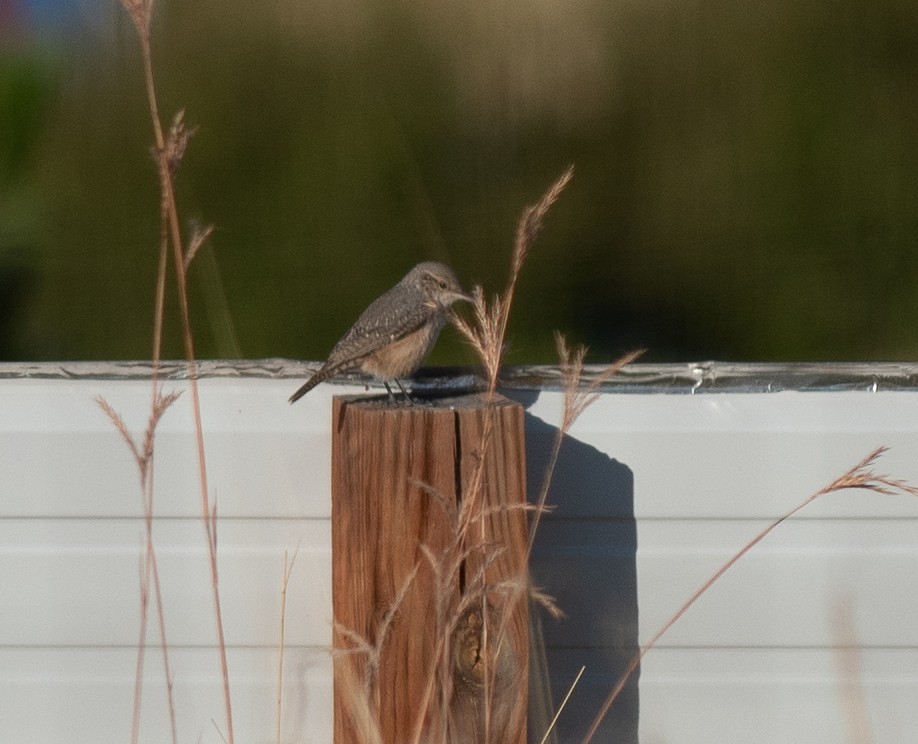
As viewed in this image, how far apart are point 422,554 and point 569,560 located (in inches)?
14.1

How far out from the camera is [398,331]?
2.27 m

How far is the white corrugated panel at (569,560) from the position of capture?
1881mm

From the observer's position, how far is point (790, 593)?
189 cm

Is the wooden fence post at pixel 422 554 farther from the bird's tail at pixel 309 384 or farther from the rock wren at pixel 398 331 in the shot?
the rock wren at pixel 398 331

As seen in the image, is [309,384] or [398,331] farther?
[398,331]

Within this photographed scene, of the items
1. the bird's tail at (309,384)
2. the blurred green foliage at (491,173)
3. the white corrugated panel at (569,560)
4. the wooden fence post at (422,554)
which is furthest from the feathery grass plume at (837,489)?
the blurred green foliage at (491,173)

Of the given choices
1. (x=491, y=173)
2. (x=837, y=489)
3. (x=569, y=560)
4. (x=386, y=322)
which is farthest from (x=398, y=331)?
(x=491, y=173)

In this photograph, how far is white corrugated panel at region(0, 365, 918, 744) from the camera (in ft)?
6.17

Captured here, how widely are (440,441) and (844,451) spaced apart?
29.2 inches

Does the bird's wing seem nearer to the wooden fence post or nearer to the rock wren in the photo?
the rock wren

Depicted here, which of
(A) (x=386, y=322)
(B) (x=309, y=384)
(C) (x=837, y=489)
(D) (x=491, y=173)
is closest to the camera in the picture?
(C) (x=837, y=489)

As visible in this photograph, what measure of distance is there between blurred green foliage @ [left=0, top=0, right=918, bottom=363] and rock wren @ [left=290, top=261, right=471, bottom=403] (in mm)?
393

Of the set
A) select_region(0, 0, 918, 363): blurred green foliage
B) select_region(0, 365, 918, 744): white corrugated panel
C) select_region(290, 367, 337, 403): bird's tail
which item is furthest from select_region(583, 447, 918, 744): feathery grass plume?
select_region(0, 0, 918, 363): blurred green foliage

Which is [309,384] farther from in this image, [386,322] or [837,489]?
Result: [837,489]
